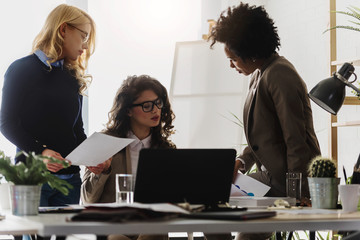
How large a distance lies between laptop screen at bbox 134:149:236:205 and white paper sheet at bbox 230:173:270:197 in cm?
51

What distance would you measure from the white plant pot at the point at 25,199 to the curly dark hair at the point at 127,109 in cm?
112

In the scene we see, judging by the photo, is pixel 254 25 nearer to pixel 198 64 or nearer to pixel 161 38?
pixel 198 64

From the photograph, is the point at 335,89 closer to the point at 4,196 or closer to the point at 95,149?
the point at 95,149

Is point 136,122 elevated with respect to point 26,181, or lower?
elevated

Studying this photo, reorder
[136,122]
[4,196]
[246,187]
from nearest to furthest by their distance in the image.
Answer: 1. [4,196]
2. [246,187]
3. [136,122]

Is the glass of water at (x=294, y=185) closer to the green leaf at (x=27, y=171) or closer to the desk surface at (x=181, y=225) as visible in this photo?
the desk surface at (x=181, y=225)

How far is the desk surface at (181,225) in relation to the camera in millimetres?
1248

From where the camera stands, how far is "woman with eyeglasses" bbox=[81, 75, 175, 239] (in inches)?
102

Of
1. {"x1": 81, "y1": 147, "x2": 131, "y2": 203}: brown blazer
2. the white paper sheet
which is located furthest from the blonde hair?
the white paper sheet

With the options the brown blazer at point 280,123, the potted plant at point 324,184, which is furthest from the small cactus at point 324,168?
the brown blazer at point 280,123

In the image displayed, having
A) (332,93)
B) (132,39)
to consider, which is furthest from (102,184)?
(132,39)

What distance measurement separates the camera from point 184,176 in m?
1.72

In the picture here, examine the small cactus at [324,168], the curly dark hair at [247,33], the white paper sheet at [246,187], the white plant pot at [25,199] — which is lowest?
the white paper sheet at [246,187]

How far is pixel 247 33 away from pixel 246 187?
0.71 metres
